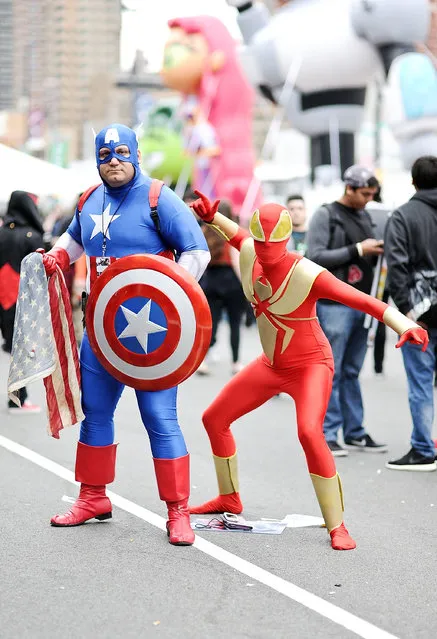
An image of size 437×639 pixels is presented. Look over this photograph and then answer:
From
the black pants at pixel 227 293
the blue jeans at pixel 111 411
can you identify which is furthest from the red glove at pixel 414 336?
the black pants at pixel 227 293

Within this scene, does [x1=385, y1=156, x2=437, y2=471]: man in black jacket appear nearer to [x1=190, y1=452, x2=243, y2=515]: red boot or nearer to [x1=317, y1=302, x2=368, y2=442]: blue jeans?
[x1=317, y1=302, x2=368, y2=442]: blue jeans

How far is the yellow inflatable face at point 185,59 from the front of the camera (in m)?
27.5

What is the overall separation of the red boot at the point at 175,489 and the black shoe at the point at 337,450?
2517mm

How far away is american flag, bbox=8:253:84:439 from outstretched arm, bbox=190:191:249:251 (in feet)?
2.54

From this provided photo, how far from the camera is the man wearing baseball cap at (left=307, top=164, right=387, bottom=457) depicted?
25.6 ft

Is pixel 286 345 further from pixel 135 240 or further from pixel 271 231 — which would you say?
pixel 135 240

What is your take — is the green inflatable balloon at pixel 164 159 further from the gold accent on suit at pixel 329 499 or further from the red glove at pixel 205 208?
the gold accent on suit at pixel 329 499

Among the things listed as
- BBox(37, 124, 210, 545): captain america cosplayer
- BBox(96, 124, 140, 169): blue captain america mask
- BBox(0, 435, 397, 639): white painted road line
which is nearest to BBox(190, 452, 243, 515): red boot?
BBox(0, 435, 397, 639): white painted road line

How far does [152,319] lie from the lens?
17.4ft

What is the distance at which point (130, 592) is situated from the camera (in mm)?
4629

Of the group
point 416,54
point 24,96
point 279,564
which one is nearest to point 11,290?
point 279,564

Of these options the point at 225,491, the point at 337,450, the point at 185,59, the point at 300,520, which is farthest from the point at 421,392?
the point at 185,59

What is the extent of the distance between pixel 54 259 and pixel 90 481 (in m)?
1.09

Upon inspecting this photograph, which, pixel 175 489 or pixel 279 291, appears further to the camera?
pixel 279 291
